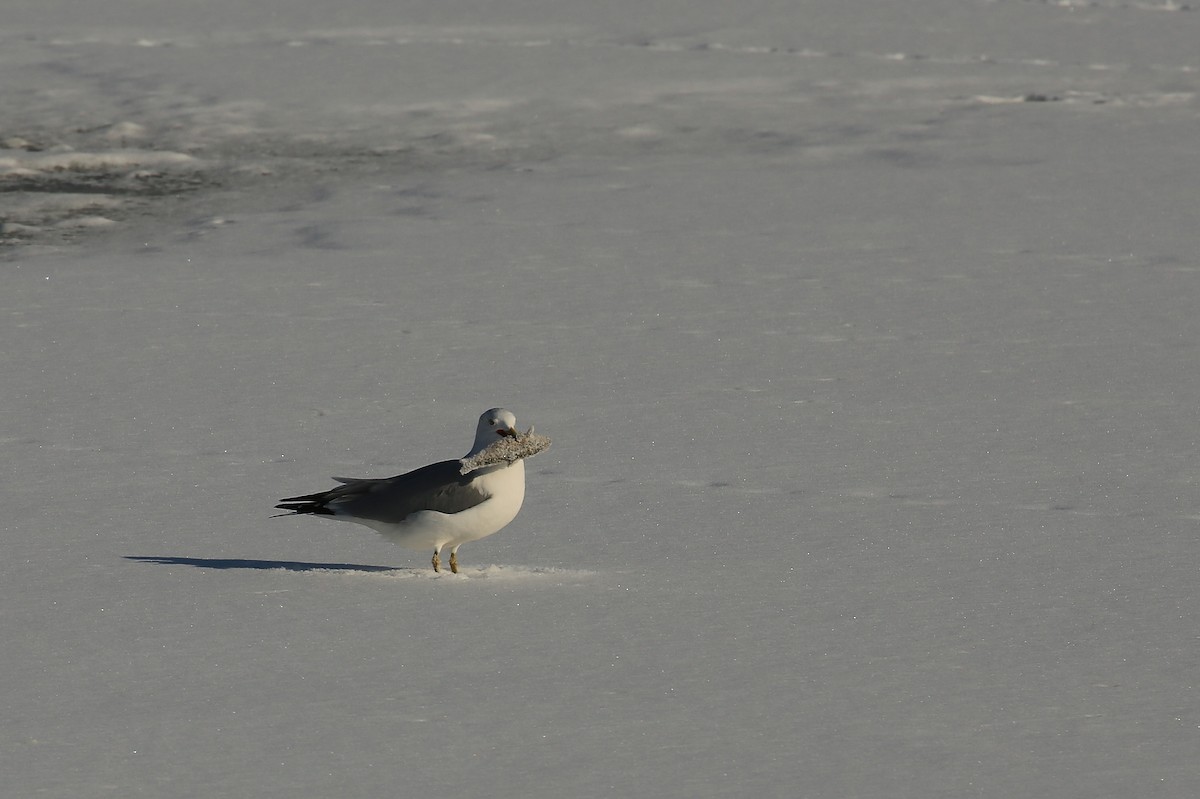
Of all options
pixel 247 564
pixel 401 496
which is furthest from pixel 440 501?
pixel 247 564

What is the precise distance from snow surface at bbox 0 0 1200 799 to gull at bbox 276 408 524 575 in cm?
15

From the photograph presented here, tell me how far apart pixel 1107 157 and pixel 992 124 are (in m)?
1.32

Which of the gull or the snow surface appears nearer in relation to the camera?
the snow surface

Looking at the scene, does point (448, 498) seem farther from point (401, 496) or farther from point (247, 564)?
point (247, 564)

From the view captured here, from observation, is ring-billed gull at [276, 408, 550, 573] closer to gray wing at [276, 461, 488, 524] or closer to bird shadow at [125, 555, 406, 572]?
gray wing at [276, 461, 488, 524]

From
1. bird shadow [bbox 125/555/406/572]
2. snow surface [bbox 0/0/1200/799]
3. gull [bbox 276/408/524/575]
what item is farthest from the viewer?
bird shadow [bbox 125/555/406/572]

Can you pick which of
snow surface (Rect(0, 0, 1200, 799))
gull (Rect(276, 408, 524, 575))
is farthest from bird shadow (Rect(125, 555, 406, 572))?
gull (Rect(276, 408, 524, 575))

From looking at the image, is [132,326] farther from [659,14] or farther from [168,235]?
[659,14]

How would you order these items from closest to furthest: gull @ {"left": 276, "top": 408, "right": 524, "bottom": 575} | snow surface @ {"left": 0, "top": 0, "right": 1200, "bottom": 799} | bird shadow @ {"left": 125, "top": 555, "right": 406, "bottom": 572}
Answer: snow surface @ {"left": 0, "top": 0, "right": 1200, "bottom": 799} → gull @ {"left": 276, "top": 408, "right": 524, "bottom": 575} → bird shadow @ {"left": 125, "top": 555, "right": 406, "bottom": 572}

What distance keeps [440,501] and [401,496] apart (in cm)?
13

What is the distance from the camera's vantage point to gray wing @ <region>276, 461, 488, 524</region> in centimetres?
490

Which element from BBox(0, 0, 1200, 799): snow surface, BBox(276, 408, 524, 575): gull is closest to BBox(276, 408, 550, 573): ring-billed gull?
BBox(276, 408, 524, 575): gull

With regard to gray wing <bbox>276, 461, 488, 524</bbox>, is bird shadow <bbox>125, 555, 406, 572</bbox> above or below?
below

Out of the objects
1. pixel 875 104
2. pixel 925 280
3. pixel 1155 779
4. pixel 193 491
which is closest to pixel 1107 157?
pixel 875 104
